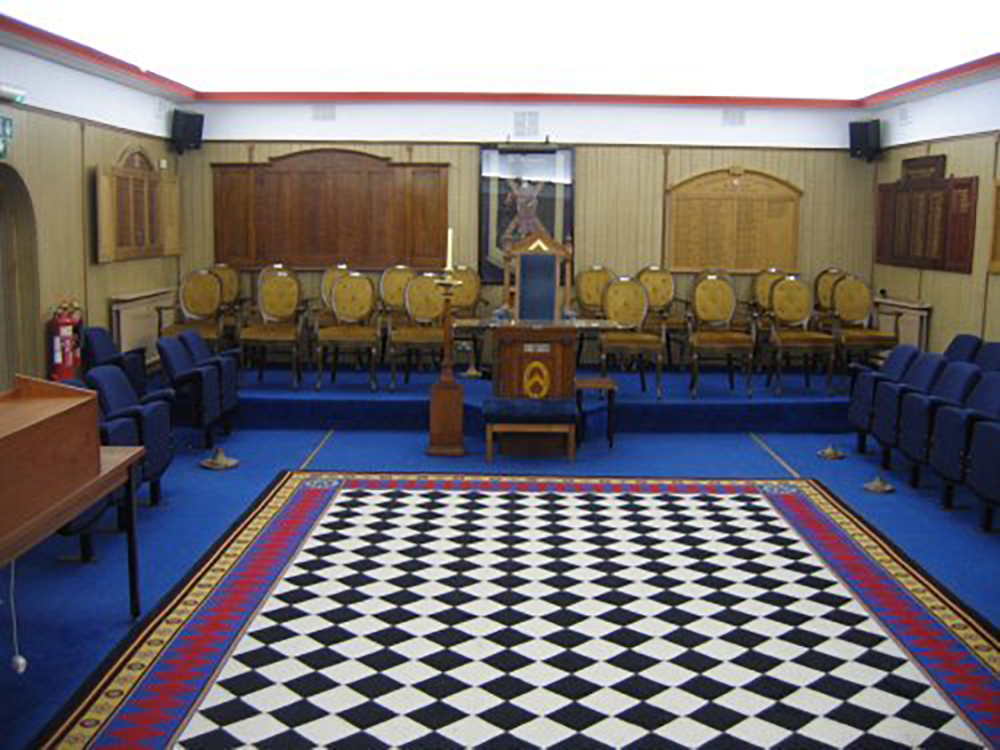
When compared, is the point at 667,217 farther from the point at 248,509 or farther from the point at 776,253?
the point at 248,509

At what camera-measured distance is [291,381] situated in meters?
11.4

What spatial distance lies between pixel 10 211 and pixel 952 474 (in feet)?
24.4

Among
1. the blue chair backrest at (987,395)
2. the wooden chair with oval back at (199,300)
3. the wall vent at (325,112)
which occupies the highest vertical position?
the wall vent at (325,112)

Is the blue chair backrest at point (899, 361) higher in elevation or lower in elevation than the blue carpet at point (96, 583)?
higher

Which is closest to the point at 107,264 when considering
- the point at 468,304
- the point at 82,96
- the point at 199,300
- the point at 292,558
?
the point at 199,300

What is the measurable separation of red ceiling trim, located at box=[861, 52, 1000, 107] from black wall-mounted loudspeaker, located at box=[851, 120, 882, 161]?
0.76 feet

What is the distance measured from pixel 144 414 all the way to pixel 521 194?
6470 millimetres

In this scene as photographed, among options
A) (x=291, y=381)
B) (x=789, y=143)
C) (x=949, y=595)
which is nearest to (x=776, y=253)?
(x=789, y=143)

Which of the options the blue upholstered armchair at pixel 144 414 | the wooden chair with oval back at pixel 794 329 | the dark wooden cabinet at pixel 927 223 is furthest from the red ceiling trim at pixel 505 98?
the blue upholstered armchair at pixel 144 414

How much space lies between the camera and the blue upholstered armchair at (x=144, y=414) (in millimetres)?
7020

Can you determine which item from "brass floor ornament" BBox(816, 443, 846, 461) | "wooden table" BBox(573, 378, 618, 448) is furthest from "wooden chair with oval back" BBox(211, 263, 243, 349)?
"brass floor ornament" BBox(816, 443, 846, 461)

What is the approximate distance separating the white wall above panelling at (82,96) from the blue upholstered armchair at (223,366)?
2.25 meters

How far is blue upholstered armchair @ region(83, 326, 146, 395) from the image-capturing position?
29.8ft

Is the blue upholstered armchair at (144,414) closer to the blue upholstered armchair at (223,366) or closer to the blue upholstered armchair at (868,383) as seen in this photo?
the blue upholstered armchair at (223,366)
